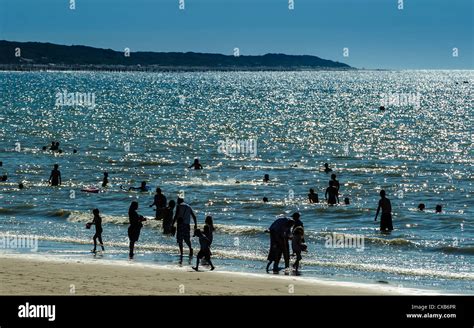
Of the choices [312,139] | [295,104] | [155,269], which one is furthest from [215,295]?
[295,104]

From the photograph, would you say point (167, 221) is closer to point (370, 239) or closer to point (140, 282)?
point (370, 239)

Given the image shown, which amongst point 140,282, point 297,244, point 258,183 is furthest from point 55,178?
point 140,282

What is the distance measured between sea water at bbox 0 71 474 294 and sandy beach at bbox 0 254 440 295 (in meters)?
1.73

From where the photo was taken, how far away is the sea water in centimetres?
2673

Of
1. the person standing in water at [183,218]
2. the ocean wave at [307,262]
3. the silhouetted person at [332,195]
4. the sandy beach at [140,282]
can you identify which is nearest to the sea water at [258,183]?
the ocean wave at [307,262]

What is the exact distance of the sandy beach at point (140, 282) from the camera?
18094 millimetres

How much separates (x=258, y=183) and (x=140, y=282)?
98.9 feet

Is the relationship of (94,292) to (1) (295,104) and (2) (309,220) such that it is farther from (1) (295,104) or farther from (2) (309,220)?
(1) (295,104)

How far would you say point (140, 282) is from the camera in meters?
19.5

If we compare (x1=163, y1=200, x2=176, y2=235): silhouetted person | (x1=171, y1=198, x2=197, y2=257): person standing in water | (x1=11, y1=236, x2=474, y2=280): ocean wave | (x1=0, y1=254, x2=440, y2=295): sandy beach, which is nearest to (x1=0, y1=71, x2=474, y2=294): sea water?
(x1=11, y1=236, x2=474, y2=280): ocean wave

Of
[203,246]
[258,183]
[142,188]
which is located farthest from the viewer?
[258,183]
